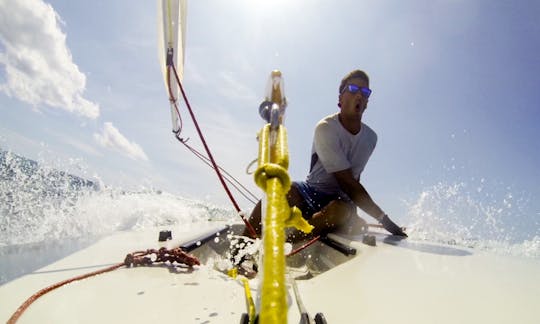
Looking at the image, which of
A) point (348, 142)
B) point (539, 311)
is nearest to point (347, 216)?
point (348, 142)

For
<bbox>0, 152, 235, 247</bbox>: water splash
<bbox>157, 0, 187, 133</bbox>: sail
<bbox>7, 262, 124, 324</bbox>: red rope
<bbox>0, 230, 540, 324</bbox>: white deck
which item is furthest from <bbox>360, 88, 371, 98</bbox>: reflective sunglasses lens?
<bbox>0, 152, 235, 247</bbox>: water splash

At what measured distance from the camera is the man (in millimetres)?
2541

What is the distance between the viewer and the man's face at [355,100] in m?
2.78

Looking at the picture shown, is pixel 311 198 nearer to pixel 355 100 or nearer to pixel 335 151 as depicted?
pixel 335 151

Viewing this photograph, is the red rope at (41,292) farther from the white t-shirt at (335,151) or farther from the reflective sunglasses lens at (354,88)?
the reflective sunglasses lens at (354,88)

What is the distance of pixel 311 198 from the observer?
8.86ft

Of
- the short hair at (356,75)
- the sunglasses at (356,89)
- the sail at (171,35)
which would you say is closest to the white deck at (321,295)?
the sunglasses at (356,89)

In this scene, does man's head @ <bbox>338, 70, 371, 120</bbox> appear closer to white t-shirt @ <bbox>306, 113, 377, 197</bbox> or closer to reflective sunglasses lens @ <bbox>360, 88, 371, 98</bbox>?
reflective sunglasses lens @ <bbox>360, 88, 371, 98</bbox>

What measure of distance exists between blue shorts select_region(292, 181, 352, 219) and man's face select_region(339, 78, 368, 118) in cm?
84

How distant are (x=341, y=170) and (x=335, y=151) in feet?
0.62

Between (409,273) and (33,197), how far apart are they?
5592 mm

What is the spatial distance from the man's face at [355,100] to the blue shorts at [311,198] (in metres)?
0.84

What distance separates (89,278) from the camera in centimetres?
124

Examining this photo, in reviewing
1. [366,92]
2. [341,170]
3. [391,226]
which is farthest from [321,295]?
[366,92]
